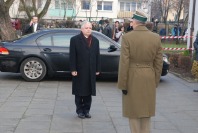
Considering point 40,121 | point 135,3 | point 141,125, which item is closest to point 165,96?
point 40,121

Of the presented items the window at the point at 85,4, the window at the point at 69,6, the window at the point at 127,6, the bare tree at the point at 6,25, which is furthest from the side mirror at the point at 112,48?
the window at the point at 127,6

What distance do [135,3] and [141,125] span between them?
70.7 metres

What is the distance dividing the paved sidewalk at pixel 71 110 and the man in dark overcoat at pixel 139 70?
4.25 feet

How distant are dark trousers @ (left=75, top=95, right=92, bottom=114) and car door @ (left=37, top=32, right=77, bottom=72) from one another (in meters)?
4.00

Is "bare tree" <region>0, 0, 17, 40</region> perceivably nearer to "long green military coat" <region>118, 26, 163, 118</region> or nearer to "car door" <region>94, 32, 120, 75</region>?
"car door" <region>94, 32, 120, 75</region>

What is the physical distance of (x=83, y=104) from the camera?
751 centimetres

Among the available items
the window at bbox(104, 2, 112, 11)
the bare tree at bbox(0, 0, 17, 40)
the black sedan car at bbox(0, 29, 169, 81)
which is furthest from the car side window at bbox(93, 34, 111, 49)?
the window at bbox(104, 2, 112, 11)

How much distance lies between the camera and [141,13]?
5395 millimetres

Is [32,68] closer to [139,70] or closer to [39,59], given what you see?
[39,59]

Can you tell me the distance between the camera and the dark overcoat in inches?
284

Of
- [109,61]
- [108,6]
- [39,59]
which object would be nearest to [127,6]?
[108,6]

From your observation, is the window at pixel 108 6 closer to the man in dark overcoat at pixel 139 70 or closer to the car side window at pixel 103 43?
the car side window at pixel 103 43

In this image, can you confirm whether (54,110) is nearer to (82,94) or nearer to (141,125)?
(82,94)

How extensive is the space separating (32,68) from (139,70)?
21.1 ft
